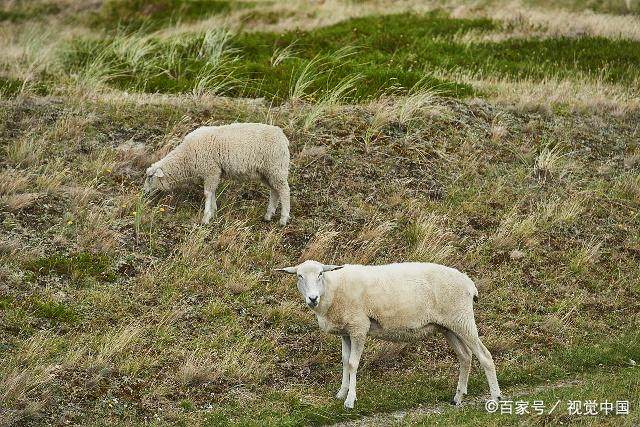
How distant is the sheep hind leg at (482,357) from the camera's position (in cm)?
990

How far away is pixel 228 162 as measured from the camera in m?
13.3

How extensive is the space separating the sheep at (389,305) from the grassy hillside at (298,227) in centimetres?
72

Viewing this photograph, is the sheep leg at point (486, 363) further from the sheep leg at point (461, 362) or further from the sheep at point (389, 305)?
the sheep leg at point (461, 362)

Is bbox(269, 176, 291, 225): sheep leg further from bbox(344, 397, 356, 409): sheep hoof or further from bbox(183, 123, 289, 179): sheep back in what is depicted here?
bbox(344, 397, 356, 409): sheep hoof

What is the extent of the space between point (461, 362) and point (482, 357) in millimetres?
258

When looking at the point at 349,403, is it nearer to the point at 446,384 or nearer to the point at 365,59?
the point at 446,384

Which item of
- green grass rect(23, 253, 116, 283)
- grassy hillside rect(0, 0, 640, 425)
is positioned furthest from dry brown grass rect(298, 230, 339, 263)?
green grass rect(23, 253, 116, 283)

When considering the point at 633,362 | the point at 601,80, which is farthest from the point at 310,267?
the point at 601,80

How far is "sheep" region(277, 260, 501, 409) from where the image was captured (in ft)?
31.8

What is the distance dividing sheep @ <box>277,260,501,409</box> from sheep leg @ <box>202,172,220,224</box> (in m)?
3.93

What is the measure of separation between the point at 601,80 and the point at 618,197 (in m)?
6.00

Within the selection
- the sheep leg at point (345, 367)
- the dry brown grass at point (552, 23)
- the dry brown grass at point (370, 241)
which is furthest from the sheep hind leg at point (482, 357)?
the dry brown grass at point (552, 23)

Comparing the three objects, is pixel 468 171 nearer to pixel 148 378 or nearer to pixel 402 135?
pixel 402 135

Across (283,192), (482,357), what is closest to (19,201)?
(283,192)
